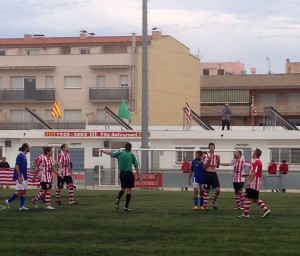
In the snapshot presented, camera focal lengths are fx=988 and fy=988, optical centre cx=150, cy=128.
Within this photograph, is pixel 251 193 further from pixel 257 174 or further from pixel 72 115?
pixel 72 115

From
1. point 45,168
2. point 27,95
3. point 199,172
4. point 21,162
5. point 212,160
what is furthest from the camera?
point 27,95

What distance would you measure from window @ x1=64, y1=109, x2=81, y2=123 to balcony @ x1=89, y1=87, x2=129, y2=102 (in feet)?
5.21

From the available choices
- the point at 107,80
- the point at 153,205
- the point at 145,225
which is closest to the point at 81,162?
the point at 107,80

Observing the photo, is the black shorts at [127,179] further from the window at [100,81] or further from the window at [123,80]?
the window at [100,81]

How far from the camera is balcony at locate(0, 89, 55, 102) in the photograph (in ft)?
265

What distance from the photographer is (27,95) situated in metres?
81.0

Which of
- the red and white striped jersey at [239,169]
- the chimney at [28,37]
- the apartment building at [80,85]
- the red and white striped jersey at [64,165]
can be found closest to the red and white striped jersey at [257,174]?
the red and white striped jersey at [239,169]

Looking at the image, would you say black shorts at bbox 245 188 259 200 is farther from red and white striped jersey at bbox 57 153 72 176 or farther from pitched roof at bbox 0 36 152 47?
pitched roof at bbox 0 36 152 47

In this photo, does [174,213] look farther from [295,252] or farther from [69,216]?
[295,252]

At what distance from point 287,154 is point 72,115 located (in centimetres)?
2536

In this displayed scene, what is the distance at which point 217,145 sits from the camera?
202ft

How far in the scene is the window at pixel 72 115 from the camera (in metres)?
80.6

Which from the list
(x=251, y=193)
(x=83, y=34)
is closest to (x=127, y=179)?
(x=251, y=193)

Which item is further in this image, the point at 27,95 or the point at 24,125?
the point at 27,95
